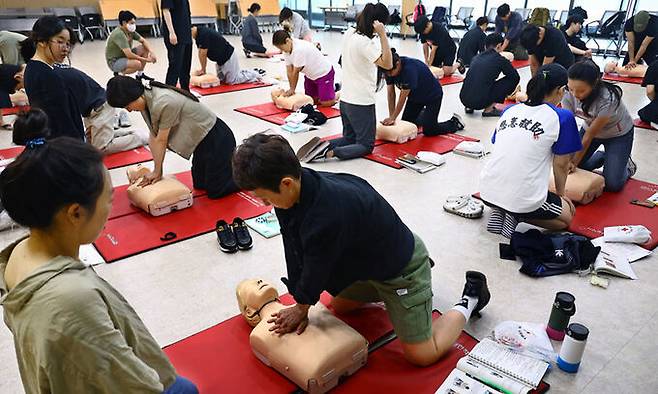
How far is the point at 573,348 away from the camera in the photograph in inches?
75.0

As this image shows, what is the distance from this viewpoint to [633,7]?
9656 millimetres

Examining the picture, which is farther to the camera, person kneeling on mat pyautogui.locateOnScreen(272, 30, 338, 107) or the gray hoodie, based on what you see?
person kneeling on mat pyautogui.locateOnScreen(272, 30, 338, 107)

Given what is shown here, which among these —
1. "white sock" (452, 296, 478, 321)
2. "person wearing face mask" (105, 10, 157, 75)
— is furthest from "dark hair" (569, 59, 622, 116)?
"person wearing face mask" (105, 10, 157, 75)

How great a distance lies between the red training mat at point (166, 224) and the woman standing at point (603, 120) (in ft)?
7.45

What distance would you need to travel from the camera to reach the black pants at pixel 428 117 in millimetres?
4833

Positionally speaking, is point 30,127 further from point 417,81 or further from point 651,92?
point 651,92

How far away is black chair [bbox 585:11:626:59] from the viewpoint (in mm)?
9664

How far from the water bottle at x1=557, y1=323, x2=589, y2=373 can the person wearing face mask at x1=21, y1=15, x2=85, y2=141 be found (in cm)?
327

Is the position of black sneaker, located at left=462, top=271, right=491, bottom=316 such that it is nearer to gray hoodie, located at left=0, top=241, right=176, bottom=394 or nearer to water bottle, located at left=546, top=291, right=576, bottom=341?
water bottle, located at left=546, top=291, right=576, bottom=341

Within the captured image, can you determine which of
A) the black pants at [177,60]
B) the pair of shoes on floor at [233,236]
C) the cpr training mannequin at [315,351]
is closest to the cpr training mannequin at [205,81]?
the black pants at [177,60]

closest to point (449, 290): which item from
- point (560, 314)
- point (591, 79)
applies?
point (560, 314)

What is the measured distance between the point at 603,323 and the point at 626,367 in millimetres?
297

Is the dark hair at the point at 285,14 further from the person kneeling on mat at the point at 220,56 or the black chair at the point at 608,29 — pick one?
the black chair at the point at 608,29

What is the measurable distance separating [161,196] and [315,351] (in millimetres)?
1869
